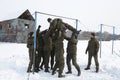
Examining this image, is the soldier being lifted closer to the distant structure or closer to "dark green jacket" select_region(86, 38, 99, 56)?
"dark green jacket" select_region(86, 38, 99, 56)

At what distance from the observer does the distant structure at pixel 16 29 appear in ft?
101

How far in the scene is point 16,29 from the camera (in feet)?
105

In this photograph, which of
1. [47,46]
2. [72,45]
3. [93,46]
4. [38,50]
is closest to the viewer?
[72,45]

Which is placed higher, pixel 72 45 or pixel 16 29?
pixel 16 29

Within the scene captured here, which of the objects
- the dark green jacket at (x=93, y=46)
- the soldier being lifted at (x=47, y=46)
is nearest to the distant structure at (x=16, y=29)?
the dark green jacket at (x=93, y=46)

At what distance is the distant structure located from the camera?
30.9 meters

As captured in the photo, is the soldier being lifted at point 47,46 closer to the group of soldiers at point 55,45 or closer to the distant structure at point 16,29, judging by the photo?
the group of soldiers at point 55,45

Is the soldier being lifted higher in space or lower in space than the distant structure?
lower

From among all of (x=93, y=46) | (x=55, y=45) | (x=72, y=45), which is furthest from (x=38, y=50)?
(x=93, y=46)

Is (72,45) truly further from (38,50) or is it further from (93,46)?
(93,46)

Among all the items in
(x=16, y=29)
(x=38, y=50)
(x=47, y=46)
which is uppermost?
(x=16, y=29)

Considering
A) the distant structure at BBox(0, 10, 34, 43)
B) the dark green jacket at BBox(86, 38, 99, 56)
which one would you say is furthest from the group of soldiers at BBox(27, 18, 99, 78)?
the distant structure at BBox(0, 10, 34, 43)

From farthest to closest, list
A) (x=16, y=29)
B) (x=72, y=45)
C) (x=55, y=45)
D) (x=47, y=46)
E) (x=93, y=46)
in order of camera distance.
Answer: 1. (x=16, y=29)
2. (x=93, y=46)
3. (x=47, y=46)
4. (x=72, y=45)
5. (x=55, y=45)

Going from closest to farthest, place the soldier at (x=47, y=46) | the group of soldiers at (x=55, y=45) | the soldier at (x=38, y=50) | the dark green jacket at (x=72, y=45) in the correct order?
1. the group of soldiers at (x=55, y=45)
2. the dark green jacket at (x=72, y=45)
3. the soldier at (x=47, y=46)
4. the soldier at (x=38, y=50)
